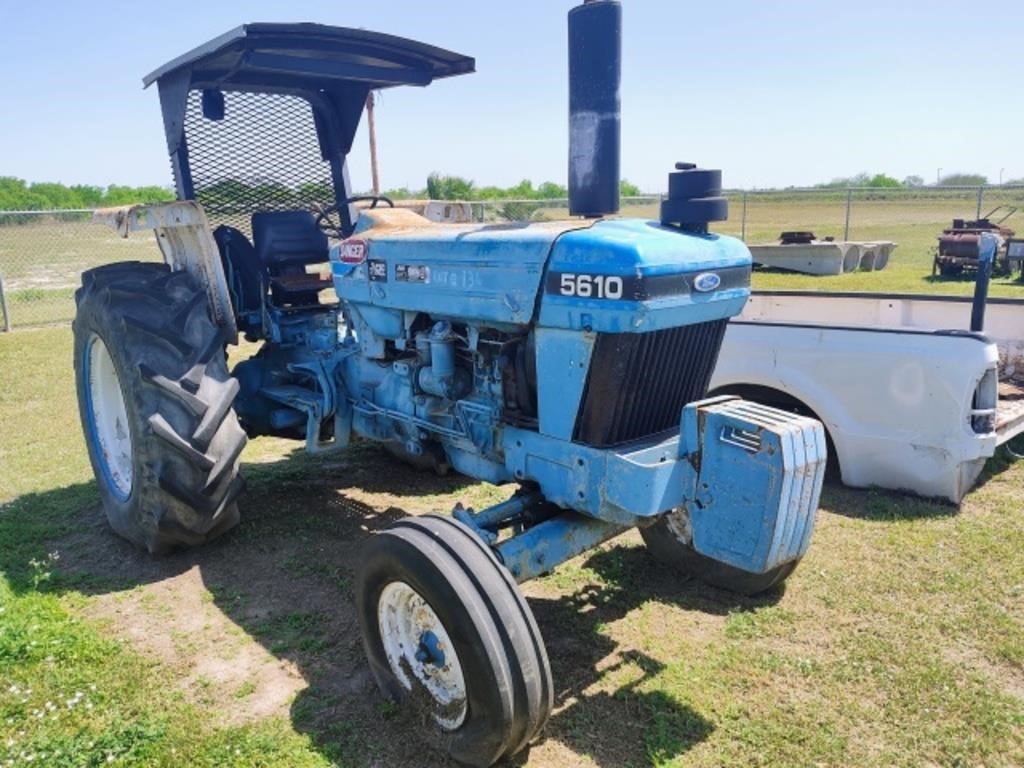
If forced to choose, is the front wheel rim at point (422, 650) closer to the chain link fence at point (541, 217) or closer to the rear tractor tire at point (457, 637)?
the rear tractor tire at point (457, 637)

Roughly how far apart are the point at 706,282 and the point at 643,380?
41cm

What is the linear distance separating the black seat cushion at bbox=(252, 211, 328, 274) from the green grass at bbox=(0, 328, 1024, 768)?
1434mm

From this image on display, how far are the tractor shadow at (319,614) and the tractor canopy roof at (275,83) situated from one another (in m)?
2.00

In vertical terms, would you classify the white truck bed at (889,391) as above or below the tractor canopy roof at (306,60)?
below

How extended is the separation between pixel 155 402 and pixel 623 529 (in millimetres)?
2179

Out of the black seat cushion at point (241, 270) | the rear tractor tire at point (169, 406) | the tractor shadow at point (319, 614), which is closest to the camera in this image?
the tractor shadow at point (319, 614)

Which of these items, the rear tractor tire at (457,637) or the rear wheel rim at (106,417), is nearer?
the rear tractor tire at (457,637)

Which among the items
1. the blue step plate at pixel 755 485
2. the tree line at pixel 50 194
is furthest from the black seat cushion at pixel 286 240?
the tree line at pixel 50 194

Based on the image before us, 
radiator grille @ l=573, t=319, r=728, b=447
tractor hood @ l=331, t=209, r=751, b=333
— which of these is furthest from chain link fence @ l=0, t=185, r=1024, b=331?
radiator grille @ l=573, t=319, r=728, b=447

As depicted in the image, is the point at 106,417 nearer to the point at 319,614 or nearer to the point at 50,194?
the point at 319,614

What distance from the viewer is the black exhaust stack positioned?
3.06m

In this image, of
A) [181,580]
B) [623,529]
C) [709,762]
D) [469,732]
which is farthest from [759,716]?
[181,580]

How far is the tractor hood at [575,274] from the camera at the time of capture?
2.73 meters

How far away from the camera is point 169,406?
12.4ft
